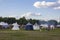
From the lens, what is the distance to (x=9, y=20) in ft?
353

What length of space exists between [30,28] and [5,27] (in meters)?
8.14

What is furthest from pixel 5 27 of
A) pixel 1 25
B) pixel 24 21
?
pixel 24 21

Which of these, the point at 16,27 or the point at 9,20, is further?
the point at 9,20

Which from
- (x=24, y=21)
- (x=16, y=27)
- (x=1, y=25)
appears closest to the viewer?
(x=16, y=27)

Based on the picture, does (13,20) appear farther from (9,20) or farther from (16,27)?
(16,27)

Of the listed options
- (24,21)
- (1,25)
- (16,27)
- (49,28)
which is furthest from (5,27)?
(24,21)

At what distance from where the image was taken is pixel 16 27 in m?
49.7

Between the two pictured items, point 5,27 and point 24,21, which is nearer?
point 5,27

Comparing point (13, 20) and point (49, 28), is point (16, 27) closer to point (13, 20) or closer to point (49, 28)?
point (49, 28)

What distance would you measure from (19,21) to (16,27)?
5780 cm

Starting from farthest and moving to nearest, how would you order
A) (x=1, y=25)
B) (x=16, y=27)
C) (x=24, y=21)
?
(x=24, y=21) → (x=1, y=25) → (x=16, y=27)

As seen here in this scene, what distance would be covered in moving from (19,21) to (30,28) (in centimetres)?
5668

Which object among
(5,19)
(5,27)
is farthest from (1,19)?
(5,27)

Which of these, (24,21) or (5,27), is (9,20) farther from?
(5,27)
